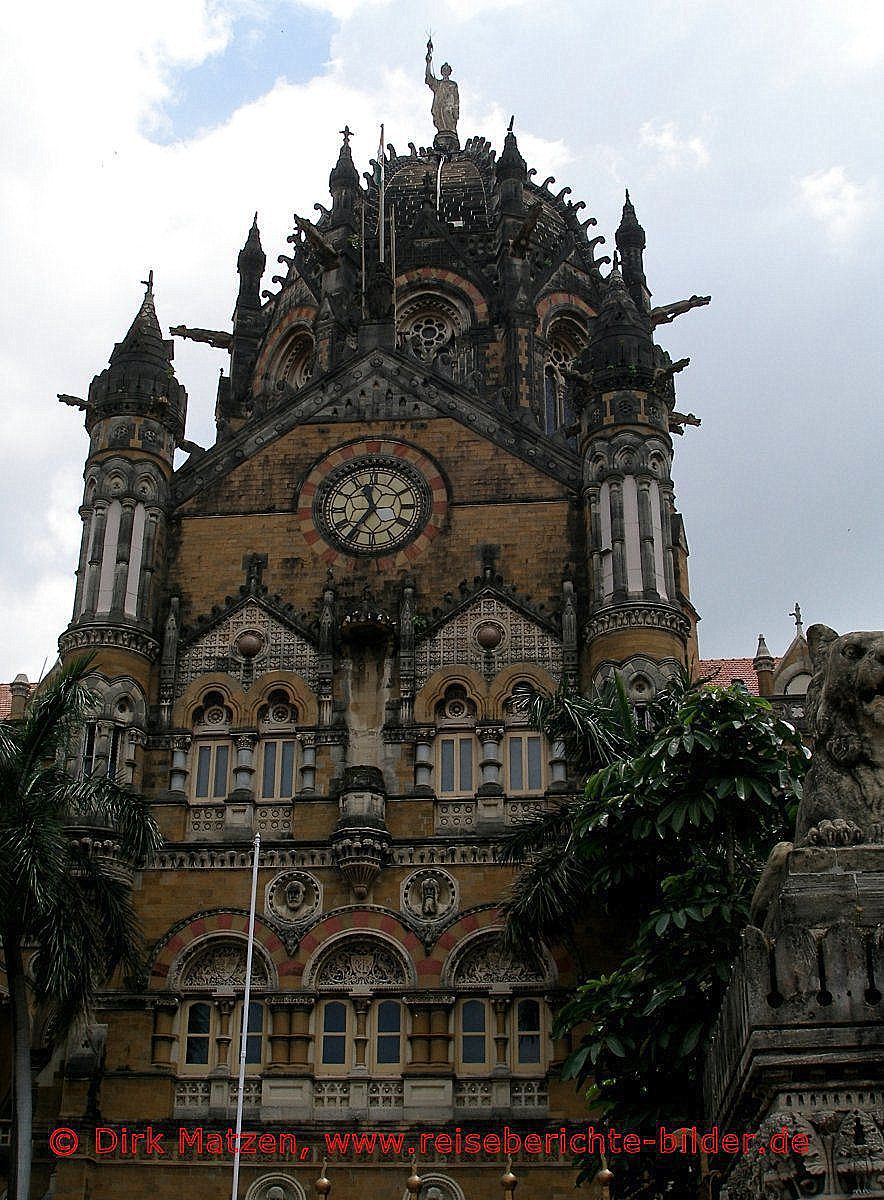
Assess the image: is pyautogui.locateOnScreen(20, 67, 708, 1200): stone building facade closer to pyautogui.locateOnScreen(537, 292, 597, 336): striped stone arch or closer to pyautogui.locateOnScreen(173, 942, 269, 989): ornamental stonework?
pyautogui.locateOnScreen(173, 942, 269, 989): ornamental stonework

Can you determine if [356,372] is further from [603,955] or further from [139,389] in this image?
[603,955]

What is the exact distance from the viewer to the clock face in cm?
3200

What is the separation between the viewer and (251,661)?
31.0 meters

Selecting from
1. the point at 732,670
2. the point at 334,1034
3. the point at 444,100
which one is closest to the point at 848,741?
the point at 334,1034

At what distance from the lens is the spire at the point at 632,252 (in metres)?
43.2

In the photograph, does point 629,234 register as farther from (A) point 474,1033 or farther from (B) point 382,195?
(A) point 474,1033

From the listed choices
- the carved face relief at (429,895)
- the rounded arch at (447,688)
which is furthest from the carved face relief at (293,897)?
the rounded arch at (447,688)

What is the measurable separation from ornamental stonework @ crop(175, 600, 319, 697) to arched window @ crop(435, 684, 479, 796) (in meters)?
2.76

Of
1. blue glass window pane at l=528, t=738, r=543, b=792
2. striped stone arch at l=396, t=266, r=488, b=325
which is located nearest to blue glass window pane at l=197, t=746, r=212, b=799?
blue glass window pane at l=528, t=738, r=543, b=792

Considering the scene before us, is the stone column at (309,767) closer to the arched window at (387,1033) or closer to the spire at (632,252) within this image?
the arched window at (387,1033)

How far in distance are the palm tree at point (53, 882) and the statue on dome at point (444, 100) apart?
33586mm

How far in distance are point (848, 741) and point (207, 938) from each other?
1786 centimetres

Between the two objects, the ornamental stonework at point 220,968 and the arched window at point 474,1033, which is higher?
the ornamental stonework at point 220,968

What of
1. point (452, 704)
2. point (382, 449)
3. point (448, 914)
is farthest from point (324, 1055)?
point (382, 449)
